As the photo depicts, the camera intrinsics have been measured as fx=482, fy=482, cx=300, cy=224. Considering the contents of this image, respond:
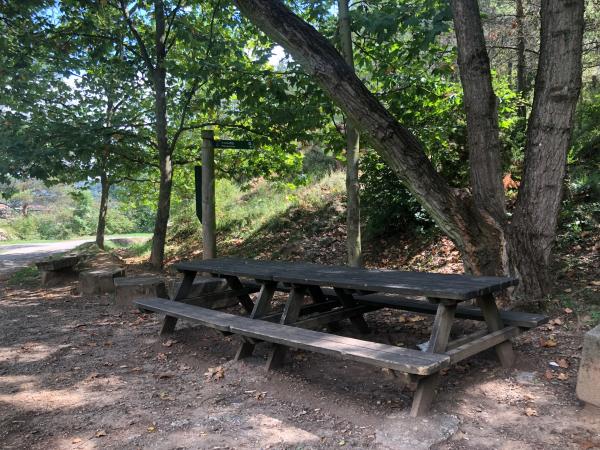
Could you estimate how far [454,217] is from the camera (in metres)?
4.52

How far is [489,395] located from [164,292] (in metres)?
4.86

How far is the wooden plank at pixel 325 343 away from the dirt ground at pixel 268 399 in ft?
1.34

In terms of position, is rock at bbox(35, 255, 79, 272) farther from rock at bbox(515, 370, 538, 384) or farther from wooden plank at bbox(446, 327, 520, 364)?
rock at bbox(515, 370, 538, 384)

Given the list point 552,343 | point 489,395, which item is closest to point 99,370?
point 489,395

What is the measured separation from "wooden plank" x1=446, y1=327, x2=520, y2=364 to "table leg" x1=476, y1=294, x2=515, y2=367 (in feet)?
0.19

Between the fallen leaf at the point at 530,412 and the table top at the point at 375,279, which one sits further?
the table top at the point at 375,279

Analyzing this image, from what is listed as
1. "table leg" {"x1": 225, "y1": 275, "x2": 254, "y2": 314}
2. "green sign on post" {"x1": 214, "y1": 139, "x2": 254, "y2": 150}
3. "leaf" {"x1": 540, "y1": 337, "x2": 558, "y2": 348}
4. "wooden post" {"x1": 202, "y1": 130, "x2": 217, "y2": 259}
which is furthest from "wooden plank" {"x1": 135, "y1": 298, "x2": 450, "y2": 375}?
"green sign on post" {"x1": 214, "y1": 139, "x2": 254, "y2": 150}

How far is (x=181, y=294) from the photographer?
5520mm

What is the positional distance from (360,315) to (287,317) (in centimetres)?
101

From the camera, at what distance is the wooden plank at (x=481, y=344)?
3.17 meters

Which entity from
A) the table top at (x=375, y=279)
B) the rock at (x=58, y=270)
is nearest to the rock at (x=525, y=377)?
the table top at (x=375, y=279)

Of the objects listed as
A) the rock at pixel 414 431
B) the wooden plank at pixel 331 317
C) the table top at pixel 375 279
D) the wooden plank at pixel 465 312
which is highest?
the table top at pixel 375 279

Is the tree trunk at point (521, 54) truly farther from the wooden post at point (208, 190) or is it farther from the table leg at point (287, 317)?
the table leg at point (287, 317)

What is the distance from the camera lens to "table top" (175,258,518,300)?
3.16 meters
